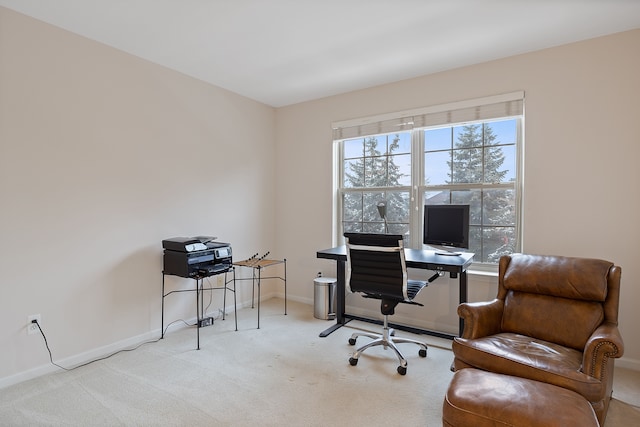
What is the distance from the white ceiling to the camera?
2328mm

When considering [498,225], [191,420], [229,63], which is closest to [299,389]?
[191,420]

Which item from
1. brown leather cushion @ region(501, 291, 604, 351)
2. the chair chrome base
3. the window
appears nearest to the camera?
brown leather cushion @ region(501, 291, 604, 351)

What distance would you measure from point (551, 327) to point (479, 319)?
50 cm

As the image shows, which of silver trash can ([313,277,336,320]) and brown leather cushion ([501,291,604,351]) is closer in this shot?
brown leather cushion ([501,291,604,351])

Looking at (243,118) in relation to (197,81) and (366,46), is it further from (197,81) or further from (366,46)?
(366,46)

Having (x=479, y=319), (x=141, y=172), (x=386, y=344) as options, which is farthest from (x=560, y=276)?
(x=141, y=172)

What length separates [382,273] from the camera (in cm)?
271

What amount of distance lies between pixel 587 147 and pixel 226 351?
3547 mm

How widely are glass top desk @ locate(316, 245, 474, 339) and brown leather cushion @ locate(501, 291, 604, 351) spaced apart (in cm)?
41

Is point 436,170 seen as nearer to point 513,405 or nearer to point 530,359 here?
point 530,359

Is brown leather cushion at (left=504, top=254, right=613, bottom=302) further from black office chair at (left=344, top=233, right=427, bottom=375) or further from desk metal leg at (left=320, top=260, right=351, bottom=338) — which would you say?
desk metal leg at (left=320, top=260, right=351, bottom=338)

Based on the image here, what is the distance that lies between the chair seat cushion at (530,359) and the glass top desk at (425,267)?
22.9 inches

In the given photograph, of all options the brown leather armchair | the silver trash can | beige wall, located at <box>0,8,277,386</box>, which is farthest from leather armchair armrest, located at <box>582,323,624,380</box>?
beige wall, located at <box>0,8,277,386</box>

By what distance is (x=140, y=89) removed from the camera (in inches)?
125
